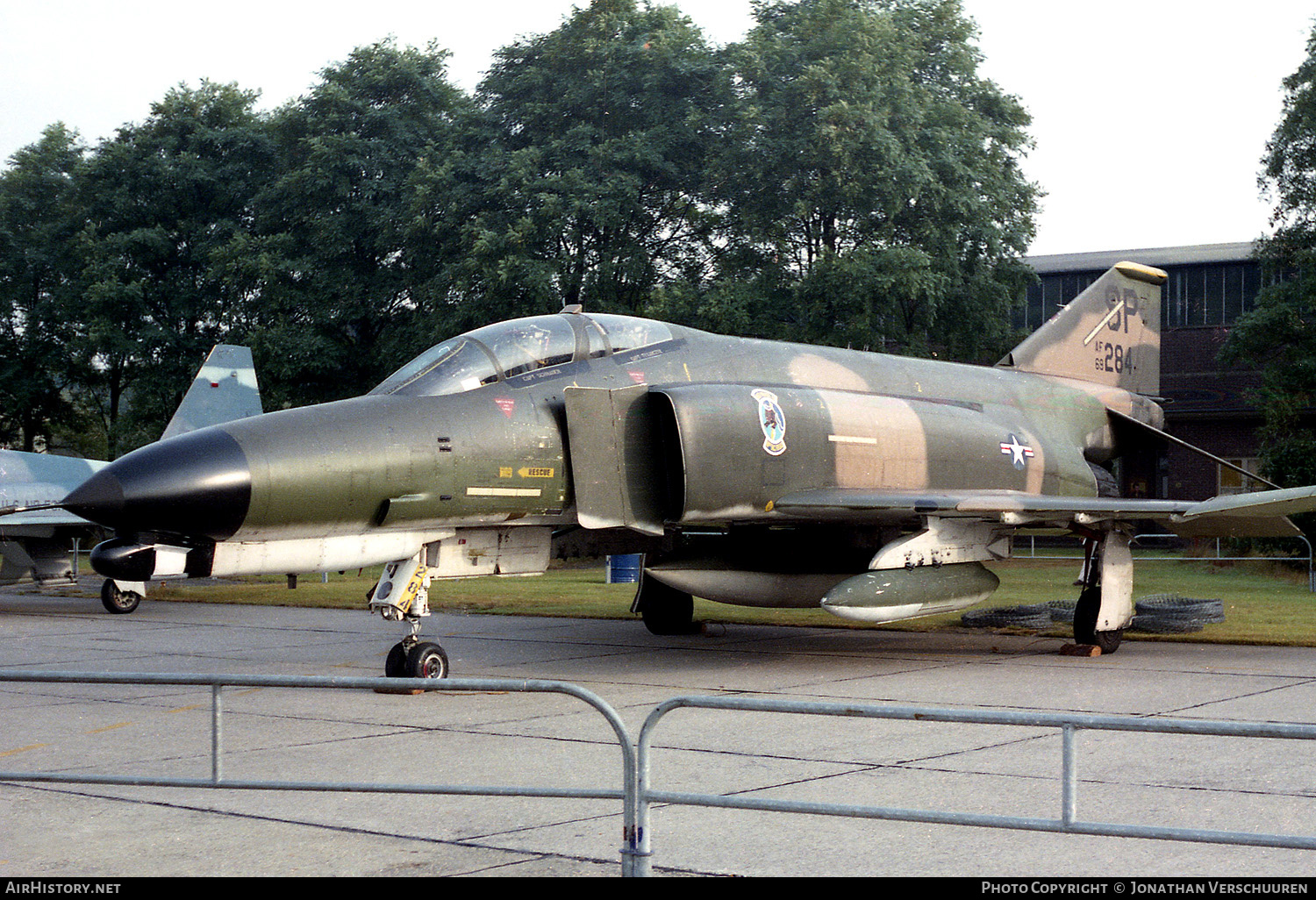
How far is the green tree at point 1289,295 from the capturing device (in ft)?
105

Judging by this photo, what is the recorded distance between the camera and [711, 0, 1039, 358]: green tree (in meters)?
29.6

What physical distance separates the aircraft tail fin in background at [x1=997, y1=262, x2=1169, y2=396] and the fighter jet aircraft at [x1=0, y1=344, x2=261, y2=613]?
11.9 metres

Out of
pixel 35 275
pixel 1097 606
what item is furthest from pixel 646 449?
pixel 35 275

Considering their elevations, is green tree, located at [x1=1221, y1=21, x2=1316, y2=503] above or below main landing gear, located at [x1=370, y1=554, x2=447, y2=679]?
above

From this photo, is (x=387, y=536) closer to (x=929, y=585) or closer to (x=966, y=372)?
(x=929, y=585)

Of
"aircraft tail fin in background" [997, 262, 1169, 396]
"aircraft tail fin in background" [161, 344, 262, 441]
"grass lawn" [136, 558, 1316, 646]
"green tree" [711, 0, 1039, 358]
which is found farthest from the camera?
"green tree" [711, 0, 1039, 358]

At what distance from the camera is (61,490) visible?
20.5 meters

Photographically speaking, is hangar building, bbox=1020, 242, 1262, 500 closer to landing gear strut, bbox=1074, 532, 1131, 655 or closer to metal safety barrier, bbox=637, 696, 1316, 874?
landing gear strut, bbox=1074, 532, 1131, 655

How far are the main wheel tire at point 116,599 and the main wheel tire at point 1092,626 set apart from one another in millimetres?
13175

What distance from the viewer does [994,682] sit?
10359 mm

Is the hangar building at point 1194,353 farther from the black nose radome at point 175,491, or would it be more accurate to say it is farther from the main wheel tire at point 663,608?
the black nose radome at point 175,491

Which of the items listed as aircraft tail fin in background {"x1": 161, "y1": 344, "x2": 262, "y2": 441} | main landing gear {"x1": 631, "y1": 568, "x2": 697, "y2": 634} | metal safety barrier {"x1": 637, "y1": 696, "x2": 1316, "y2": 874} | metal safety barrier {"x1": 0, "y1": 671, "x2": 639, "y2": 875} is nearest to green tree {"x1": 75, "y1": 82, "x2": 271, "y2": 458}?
aircraft tail fin in background {"x1": 161, "y1": 344, "x2": 262, "y2": 441}

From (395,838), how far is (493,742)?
2373 mm

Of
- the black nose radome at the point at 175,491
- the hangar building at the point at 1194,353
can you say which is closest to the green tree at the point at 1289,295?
the hangar building at the point at 1194,353
